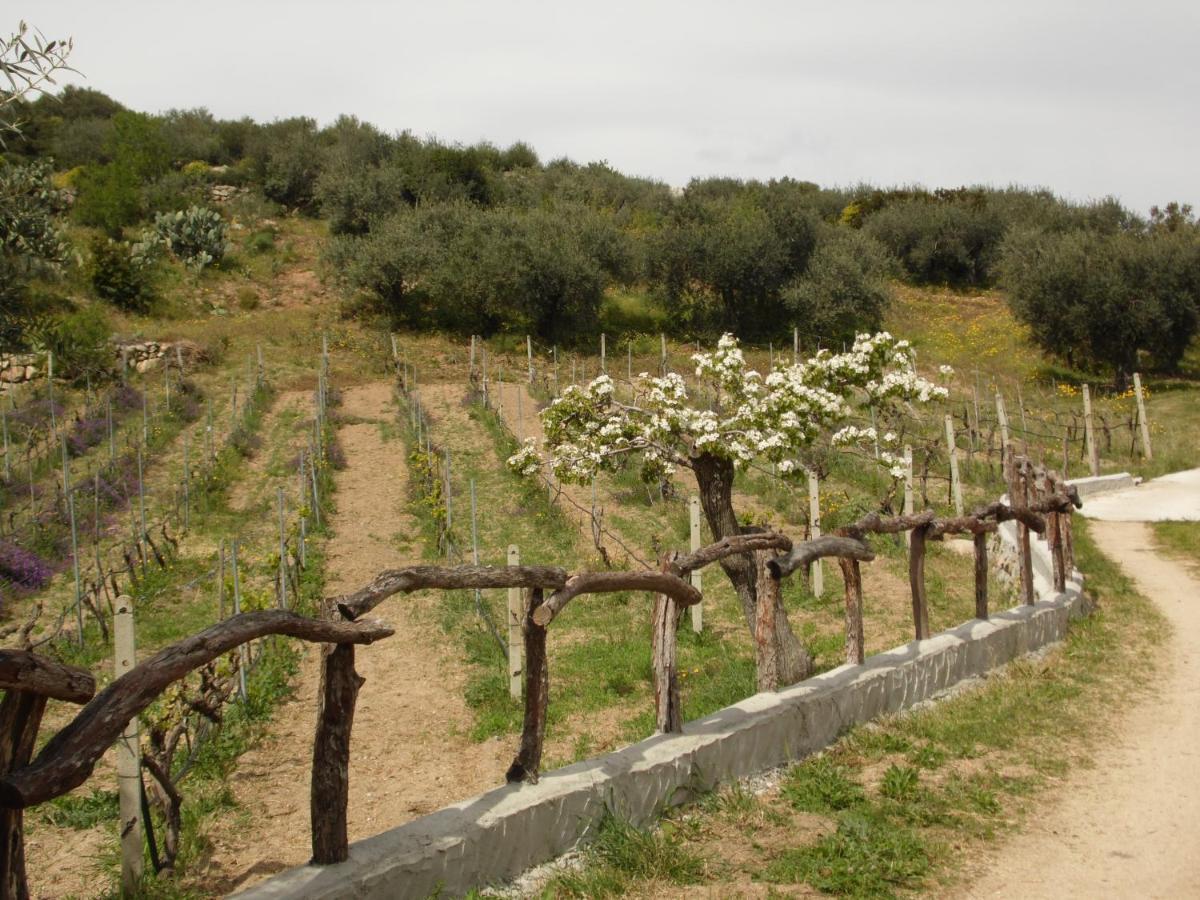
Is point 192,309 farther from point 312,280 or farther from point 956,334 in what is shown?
point 956,334

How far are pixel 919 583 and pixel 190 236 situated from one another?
3642 centimetres

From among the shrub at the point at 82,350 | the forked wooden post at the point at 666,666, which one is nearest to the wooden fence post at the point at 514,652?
the forked wooden post at the point at 666,666

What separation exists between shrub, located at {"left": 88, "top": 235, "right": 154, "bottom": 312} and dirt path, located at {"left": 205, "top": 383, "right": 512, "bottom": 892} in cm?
2293

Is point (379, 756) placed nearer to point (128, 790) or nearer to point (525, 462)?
point (128, 790)

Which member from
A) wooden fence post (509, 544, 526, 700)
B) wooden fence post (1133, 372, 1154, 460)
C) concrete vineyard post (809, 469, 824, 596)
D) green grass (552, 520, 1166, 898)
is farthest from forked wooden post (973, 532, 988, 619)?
wooden fence post (1133, 372, 1154, 460)

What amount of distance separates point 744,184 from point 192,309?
32816 mm

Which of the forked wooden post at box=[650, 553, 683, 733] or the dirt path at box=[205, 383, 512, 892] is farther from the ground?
the forked wooden post at box=[650, 553, 683, 733]

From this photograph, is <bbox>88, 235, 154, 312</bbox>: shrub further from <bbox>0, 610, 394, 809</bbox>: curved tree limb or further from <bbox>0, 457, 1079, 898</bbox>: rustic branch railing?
<bbox>0, 610, 394, 809</bbox>: curved tree limb

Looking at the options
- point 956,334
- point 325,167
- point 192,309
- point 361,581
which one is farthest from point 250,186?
point 361,581

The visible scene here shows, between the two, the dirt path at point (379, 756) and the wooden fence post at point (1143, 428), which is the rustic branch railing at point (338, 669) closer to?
the dirt path at point (379, 756)

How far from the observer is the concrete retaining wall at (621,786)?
447 cm

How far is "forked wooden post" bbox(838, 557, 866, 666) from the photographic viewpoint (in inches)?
300

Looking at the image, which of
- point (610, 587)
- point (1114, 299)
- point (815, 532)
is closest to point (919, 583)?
point (610, 587)

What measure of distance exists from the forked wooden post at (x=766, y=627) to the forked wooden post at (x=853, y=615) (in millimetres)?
762
